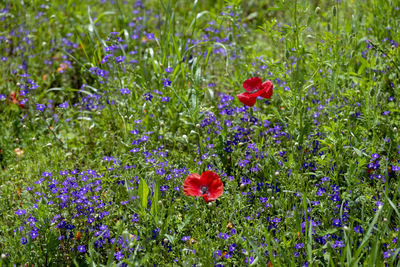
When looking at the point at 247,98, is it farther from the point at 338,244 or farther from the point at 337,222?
the point at 338,244

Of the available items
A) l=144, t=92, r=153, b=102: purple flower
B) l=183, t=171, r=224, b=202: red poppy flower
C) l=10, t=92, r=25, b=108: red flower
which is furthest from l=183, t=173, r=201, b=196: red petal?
l=10, t=92, r=25, b=108: red flower

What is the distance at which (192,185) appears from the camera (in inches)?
109

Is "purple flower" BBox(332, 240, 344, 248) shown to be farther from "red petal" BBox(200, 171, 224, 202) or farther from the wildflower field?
"red petal" BBox(200, 171, 224, 202)

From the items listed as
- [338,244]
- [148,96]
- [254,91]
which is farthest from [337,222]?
[148,96]

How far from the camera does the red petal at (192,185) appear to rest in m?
2.74

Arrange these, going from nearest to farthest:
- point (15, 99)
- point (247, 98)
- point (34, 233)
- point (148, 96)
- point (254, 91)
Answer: point (34, 233) → point (247, 98) → point (254, 91) → point (148, 96) → point (15, 99)

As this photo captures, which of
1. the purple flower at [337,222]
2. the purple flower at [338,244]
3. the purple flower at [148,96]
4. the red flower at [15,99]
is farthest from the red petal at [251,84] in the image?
the red flower at [15,99]

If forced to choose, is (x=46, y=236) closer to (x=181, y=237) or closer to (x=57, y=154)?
(x=181, y=237)

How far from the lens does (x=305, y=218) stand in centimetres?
266

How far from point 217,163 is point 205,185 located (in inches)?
16.0

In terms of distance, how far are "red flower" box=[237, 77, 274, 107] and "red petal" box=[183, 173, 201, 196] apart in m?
0.62

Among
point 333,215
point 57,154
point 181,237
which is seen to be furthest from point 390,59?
point 57,154

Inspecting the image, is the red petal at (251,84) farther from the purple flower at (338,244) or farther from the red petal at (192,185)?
the purple flower at (338,244)

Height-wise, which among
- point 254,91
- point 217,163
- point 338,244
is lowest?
point 338,244
